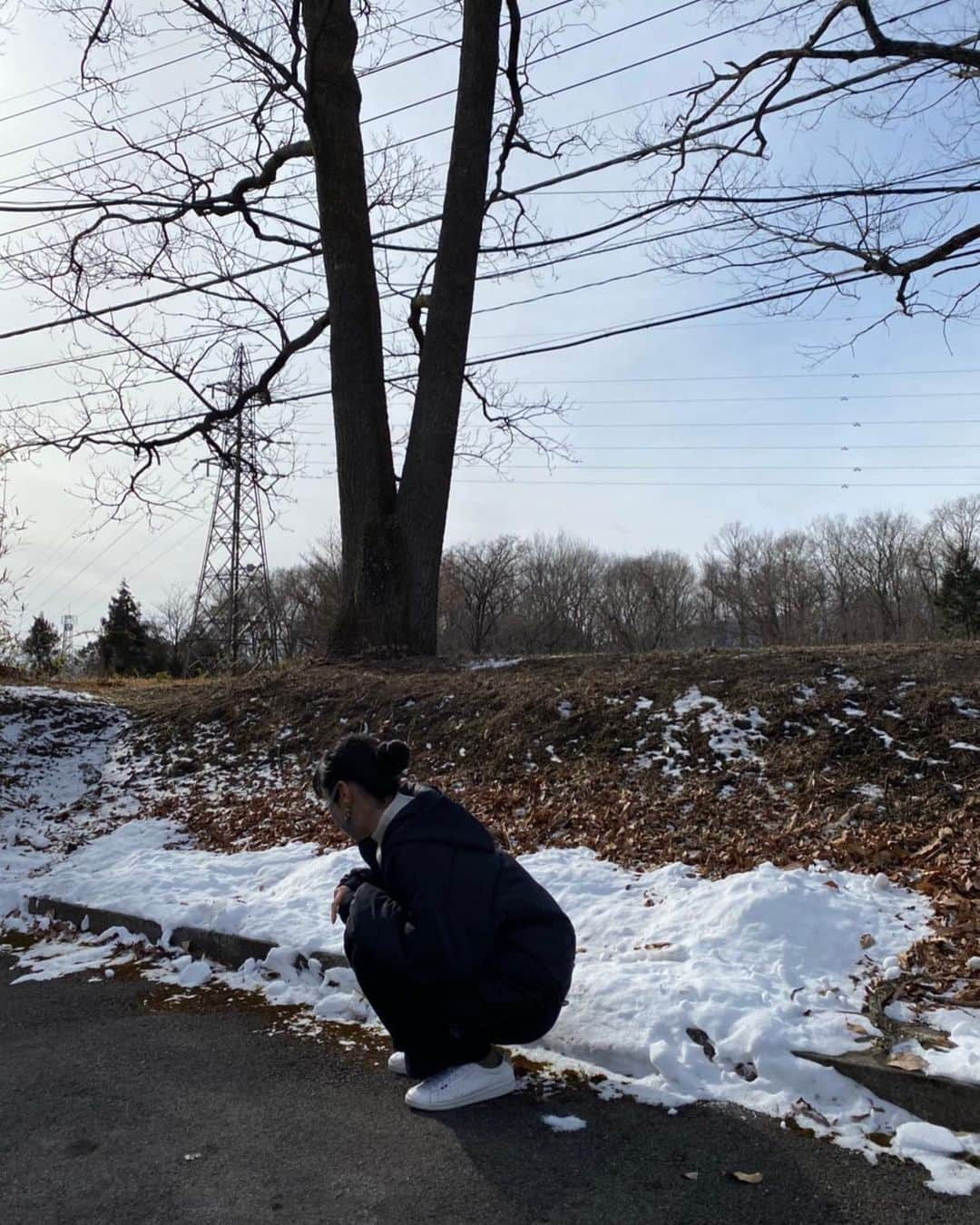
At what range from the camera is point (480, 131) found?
11766 millimetres

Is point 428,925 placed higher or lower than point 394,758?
lower

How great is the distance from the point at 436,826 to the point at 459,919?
0.31m

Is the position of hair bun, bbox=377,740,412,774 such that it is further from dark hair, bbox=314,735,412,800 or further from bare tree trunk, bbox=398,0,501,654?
bare tree trunk, bbox=398,0,501,654

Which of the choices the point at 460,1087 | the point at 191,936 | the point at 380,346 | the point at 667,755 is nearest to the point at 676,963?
the point at 460,1087

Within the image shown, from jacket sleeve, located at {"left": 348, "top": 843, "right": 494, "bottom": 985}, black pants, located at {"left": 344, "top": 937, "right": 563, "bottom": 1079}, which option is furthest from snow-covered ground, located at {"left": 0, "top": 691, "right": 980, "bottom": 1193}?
jacket sleeve, located at {"left": 348, "top": 843, "right": 494, "bottom": 985}

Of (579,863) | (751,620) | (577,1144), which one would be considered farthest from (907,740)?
(751,620)

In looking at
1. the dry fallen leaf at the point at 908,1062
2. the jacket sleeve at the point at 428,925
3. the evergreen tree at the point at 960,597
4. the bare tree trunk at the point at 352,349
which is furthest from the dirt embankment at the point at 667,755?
the evergreen tree at the point at 960,597

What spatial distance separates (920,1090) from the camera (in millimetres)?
3287

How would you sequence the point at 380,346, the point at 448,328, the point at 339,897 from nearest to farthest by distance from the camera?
1. the point at 339,897
2. the point at 448,328
3. the point at 380,346

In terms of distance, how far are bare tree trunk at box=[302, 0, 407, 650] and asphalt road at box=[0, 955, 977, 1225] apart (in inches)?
291

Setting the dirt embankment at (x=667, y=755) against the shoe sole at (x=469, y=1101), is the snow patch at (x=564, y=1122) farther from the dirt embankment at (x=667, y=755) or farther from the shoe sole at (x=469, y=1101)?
the dirt embankment at (x=667, y=755)

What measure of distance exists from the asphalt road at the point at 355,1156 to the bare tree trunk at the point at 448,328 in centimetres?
760

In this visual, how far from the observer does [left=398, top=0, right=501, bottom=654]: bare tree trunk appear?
11359mm

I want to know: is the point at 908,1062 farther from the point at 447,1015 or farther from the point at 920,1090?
the point at 447,1015
